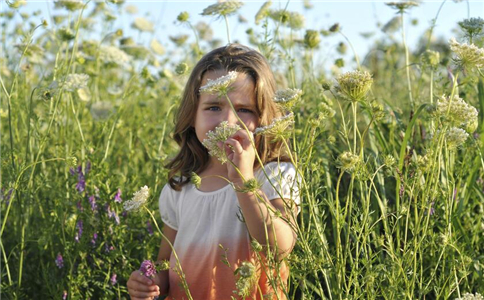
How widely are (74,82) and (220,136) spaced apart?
1197mm

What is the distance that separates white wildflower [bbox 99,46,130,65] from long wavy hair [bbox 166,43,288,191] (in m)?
1.35

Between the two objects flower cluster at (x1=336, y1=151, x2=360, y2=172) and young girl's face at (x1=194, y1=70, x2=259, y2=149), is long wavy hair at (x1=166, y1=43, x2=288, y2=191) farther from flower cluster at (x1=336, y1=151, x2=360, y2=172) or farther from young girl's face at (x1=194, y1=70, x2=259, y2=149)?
flower cluster at (x1=336, y1=151, x2=360, y2=172)

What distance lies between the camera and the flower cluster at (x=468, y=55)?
1.64 metres

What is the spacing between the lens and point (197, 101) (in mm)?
2316

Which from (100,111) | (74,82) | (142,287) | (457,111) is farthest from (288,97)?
(100,111)

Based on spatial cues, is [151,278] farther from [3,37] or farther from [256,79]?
[3,37]

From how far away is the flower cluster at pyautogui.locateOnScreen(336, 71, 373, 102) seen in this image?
1.55 metres

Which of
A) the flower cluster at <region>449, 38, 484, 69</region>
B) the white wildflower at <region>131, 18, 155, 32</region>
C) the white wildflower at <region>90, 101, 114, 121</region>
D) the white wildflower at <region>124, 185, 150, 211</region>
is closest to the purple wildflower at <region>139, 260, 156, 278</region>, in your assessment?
the white wildflower at <region>124, 185, 150, 211</region>

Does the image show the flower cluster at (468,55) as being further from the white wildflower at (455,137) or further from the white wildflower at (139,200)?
the white wildflower at (139,200)

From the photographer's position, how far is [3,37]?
4.14 meters

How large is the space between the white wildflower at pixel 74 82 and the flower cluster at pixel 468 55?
4.71 ft

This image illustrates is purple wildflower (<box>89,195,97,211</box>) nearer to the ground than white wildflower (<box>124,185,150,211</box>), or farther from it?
nearer to the ground

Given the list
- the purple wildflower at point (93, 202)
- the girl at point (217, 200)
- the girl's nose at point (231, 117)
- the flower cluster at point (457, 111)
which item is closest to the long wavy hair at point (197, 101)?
the girl at point (217, 200)

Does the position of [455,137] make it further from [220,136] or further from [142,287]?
[142,287]
